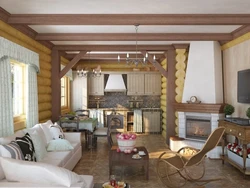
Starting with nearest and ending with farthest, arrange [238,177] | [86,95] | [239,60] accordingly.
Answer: [238,177]
[239,60]
[86,95]

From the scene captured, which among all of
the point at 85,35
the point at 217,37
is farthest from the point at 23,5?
the point at 217,37

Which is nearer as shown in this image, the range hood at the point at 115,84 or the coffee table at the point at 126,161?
the coffee table at the point at 126,161

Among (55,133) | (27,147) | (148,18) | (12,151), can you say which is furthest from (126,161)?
(148,18)

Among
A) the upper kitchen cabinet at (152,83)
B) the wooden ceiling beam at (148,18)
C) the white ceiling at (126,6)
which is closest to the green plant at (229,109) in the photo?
the wooden ceiling beam at (148,18)

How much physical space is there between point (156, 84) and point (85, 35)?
4795 mm

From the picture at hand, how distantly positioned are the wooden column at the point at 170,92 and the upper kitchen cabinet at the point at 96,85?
345cm

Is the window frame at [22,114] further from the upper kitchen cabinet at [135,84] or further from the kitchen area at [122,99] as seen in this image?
the upper kitchen cabinet at [135,84]

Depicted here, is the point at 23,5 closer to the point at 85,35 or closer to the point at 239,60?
the point at 85,35

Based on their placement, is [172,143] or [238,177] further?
[172,143]

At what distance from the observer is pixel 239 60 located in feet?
18.3

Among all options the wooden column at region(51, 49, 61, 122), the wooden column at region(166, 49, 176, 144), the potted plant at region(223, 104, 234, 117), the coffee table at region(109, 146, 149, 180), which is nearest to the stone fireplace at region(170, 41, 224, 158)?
the potted plant at region(223, 104, 234, 117)

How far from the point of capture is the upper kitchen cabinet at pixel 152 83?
10062 mm

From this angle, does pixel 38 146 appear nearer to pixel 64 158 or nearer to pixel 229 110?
pixel 64 158

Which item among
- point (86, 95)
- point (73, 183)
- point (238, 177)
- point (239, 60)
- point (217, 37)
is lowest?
point (238, 177)
